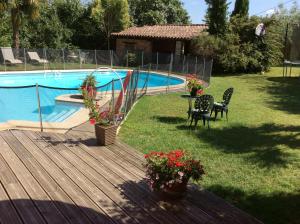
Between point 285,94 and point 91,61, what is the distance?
14.8 metres

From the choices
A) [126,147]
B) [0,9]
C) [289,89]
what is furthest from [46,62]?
[126,147]

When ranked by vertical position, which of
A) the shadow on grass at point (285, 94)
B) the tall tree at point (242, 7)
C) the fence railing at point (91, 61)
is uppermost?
the tall tree at point (242, 7)

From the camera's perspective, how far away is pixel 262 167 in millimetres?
6270

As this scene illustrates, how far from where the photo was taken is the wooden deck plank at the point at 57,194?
13.3ft

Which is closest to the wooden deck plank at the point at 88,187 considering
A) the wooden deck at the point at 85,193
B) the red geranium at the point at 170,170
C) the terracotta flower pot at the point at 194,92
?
the wooden deck at the point at 85,193

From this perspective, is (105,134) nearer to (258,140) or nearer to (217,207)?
(217,207)

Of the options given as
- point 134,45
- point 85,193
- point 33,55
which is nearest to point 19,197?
point 85,193

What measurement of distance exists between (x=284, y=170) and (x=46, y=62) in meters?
19.0

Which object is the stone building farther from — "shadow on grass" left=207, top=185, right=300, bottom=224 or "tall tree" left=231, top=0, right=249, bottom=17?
"shadow on grass" left=207, top=185, right=300, bottom=224

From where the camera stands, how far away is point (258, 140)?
8.05 meters

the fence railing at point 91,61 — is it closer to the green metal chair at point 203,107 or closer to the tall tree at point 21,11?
the tall tree at point 21,11

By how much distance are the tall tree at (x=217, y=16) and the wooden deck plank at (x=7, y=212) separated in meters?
20.6

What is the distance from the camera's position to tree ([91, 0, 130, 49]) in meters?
28.8

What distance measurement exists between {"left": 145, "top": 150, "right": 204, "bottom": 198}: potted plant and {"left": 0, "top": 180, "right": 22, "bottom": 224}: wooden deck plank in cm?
180
